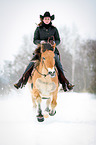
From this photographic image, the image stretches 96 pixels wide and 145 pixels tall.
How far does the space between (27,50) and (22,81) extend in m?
13.9

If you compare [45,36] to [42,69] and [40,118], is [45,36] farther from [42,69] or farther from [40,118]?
[40,118]

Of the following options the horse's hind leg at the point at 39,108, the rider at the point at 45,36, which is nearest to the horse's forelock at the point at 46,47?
the rider at the point at 45,36

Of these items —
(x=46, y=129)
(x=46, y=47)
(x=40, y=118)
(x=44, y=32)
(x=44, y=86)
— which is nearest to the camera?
(x=46, y=47)

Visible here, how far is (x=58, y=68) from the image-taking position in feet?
19.5

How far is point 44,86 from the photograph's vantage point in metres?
5.52

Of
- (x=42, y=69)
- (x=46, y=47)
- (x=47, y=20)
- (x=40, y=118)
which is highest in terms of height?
(x=47, y=20)

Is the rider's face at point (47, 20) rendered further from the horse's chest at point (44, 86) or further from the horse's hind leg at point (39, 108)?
the horse's hind leg at point (39, 108)

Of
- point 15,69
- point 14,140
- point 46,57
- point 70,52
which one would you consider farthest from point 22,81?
point 70,52

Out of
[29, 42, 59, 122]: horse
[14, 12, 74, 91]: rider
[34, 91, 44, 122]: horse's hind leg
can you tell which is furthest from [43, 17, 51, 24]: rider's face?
[34, 91, 44, 122]: horse's hind leg

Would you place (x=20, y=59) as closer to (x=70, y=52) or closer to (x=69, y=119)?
(x=70, y=52)

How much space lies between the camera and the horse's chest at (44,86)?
5.52 metres

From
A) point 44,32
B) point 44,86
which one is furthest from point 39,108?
point 44,32

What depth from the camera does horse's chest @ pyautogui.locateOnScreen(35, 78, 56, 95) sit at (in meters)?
5.52

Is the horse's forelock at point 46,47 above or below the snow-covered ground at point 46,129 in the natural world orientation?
above
